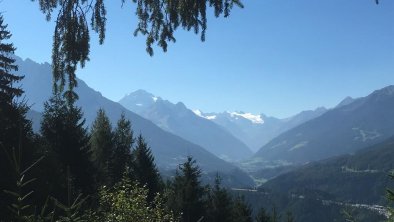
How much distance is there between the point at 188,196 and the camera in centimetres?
4778

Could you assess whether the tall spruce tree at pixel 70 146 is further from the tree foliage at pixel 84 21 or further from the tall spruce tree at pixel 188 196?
the tree foliage at pixel 84 21

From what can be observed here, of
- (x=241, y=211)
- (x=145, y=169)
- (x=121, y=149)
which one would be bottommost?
(x=241, y=211)

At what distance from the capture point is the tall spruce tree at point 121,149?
55844mm

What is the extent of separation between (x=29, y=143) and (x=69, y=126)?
16.5m

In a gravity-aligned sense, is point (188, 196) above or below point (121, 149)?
below

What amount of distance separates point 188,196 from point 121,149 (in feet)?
55.5

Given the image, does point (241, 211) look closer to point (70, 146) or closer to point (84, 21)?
point (70, 146)

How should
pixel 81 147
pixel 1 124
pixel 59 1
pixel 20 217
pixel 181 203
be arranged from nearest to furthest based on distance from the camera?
pixel 20 217 < pixel 59 1 < pixel 1 124 < pixel 81 147 < pixel 181 203

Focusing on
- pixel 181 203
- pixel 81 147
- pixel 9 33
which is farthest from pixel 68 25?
pixel 181 203

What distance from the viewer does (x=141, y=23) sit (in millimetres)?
9750

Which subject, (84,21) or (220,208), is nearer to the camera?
(84,21)

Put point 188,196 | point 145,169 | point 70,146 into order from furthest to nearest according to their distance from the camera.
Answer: point 145,169 < point 188,196 < point 70,146

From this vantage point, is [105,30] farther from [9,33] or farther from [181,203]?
[181,203]

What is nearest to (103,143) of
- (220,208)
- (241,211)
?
(220,208)
